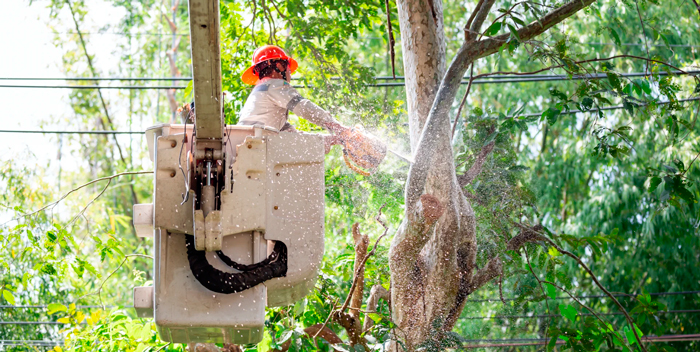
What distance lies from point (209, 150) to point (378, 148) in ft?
4.44

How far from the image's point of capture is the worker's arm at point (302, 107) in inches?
161

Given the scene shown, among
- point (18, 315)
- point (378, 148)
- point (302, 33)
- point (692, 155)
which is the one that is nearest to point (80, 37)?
point (18, 315)

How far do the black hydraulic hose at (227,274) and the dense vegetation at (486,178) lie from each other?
1.50m

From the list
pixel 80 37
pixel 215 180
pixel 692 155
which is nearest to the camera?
pixel 215 180

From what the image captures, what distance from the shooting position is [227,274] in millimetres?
2992

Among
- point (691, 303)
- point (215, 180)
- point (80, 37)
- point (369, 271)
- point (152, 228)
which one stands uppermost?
point (80, 37)

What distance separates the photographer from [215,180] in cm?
297

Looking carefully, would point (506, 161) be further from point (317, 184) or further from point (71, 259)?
point (71, 259)

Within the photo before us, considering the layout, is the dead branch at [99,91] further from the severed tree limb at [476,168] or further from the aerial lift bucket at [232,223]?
the aerial lift bucket at [232,223]

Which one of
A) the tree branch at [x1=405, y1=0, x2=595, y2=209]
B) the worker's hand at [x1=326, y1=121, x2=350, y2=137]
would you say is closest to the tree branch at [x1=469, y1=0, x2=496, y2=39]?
the tree branch at [x1=405, y1=0, x2=595, y2=209]

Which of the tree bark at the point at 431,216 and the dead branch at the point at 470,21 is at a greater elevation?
the dead branch at the point at 470,21

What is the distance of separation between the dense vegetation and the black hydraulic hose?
150 centimetres

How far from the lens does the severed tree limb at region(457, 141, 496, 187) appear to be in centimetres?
521

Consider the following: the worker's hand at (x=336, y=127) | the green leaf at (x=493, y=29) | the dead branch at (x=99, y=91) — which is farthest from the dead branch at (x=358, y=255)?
the dead branch at (x=99, y=91)
